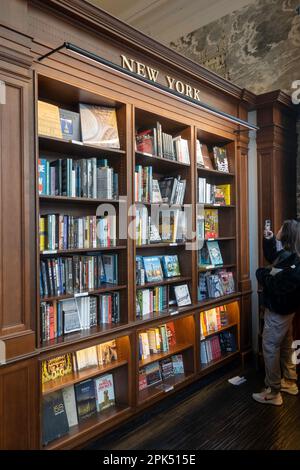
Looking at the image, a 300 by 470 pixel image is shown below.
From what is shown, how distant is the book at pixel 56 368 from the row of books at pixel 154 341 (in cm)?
73

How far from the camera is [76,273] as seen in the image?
2607 millimetres

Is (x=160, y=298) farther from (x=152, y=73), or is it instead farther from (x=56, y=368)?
(x=152, y=73)

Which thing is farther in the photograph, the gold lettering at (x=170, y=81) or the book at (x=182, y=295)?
the book at (x=182, y=295)

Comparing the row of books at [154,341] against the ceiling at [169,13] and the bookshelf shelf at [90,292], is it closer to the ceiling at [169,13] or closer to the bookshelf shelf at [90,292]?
the bookshelf shelf at [90,292]

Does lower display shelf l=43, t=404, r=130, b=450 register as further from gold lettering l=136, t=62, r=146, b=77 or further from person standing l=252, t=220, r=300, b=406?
gold lettering l=136, t=62, r=146, b=77

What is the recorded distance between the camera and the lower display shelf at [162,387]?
2.97 meters

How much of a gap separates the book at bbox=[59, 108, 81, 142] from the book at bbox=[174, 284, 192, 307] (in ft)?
5.48

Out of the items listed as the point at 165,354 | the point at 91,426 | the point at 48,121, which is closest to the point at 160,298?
the point at 165,354

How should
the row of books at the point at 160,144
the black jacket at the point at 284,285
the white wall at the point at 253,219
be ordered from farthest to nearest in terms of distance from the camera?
the white wall at the point at 253,219 → the row of books at the point at 160,144 → the black jacket at the point at 284,285

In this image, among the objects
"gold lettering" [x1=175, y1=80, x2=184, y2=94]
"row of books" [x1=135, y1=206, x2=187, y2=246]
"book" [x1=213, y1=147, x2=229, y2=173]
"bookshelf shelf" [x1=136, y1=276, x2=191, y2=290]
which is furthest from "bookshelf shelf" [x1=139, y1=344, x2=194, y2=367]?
"gold lettering" [x1=175, y1=80, x2=184, y2=94]

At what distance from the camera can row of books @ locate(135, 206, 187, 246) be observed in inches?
121

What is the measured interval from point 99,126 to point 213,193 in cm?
167

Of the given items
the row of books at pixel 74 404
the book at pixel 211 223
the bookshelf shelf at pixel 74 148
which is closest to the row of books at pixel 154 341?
the row of books at pixel 74 404
